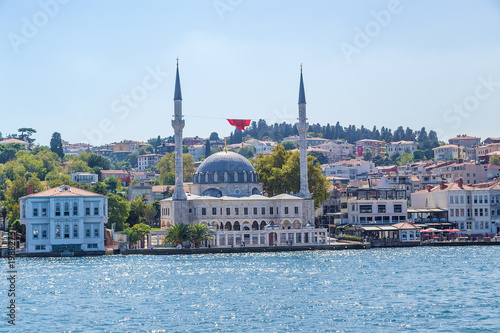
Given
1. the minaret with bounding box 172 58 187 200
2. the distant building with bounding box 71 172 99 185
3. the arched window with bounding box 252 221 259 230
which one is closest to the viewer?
the minaret with bounding box 172 58 187 200

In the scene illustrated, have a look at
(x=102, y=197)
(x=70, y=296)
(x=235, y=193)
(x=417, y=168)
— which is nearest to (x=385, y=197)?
(x=235, y=193)

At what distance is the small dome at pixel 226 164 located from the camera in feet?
259

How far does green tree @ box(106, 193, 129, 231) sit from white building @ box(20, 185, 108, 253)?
956 cm

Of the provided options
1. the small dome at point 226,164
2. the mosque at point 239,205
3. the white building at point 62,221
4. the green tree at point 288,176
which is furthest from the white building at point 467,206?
the white building at point 62,221

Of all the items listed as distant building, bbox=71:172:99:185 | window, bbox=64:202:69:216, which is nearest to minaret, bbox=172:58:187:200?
window, bbox=64:202:69:216

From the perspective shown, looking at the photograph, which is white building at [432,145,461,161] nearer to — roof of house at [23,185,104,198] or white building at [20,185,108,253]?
roof of house at [23,185,104,198]

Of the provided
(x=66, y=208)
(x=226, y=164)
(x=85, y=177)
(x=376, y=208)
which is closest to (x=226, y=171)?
(x=226, y=164)

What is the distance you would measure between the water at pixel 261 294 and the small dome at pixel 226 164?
21712mm

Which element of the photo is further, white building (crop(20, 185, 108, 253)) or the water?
white building (crop(20, 185, 108, 253))

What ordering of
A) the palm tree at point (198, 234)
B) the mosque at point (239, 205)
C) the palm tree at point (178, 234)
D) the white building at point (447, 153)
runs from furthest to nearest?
1. the white building at point (447, 153)
2. the mosque at point (239, 205)
3. the palm tree at point (198, 234)
4. the palm tree at point (178, 234)

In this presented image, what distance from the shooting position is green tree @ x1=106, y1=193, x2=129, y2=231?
73.2m

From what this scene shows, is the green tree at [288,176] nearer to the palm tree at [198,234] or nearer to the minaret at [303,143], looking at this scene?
the minaret at [303,143]

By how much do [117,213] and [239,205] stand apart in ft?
34.6

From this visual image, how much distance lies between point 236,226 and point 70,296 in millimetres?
37654
